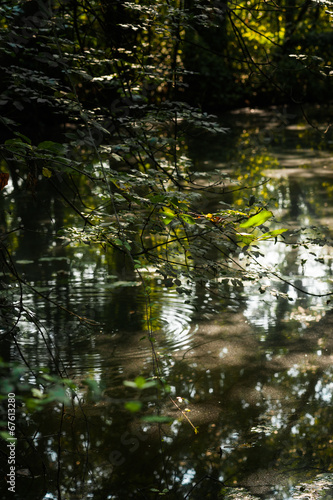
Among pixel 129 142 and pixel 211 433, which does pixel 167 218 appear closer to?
pixel 129 142

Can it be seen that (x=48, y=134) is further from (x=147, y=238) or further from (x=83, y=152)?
(x=147, y=238)

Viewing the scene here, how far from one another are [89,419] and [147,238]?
3503 mm

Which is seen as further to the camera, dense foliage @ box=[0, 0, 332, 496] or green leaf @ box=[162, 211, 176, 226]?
dense foliage @ box=[0, 0, 332, 496]

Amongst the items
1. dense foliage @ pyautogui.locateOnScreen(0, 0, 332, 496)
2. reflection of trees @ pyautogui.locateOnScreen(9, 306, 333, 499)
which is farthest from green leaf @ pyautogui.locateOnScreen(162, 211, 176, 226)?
reflection of trees @ pyautogui.locateOnScreen(9, 306, 333, 499)

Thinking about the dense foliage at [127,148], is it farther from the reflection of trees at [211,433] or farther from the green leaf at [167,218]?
the reflection of trees at [211,433]

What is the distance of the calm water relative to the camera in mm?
2844

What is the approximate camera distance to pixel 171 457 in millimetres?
3000

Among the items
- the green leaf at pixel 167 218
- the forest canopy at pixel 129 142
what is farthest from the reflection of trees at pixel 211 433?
the green leaf at pixel 167 218

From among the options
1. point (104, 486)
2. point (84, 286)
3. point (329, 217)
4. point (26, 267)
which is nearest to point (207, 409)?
point (104, 486)

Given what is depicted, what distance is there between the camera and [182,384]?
12.2 ft

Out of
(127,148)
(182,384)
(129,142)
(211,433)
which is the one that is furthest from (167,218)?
(182,384)

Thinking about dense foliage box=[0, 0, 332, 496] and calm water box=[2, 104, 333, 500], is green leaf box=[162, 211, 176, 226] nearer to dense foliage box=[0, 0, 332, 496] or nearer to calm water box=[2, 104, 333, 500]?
dense foliage box=[0, 0, 332, 496]

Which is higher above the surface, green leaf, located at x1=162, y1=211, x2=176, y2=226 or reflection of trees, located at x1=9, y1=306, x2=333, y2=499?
green leaf, located at x1=162, y1=211, x2=176, y2=226

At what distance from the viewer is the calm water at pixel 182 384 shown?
9.33 ft
